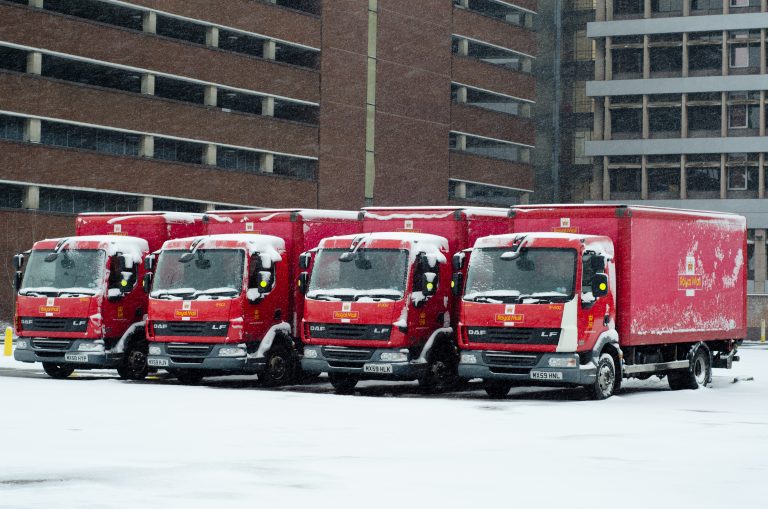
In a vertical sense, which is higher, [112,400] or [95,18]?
[95,18]

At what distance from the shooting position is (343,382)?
25.4 metres

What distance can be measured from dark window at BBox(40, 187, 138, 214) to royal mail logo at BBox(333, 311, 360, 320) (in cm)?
4736

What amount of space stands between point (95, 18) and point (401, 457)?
204ft

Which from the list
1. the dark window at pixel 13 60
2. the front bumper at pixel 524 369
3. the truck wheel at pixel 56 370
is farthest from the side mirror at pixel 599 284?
the dark window at pixel 13 60

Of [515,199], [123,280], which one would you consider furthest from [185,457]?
[515,199]

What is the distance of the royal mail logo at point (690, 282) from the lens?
2583 centimetres

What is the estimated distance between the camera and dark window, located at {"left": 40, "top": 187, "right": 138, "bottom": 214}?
69812mm

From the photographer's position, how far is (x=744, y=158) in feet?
282

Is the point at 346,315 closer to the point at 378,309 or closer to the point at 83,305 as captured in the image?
the point at 378,309

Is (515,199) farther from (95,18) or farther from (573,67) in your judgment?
(95,18)

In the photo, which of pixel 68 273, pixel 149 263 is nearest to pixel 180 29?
pixel 68 273

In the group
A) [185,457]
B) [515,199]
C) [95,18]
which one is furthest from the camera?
[515,199]

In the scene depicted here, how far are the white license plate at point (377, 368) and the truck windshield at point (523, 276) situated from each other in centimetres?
176

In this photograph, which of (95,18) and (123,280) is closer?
(123,280)
